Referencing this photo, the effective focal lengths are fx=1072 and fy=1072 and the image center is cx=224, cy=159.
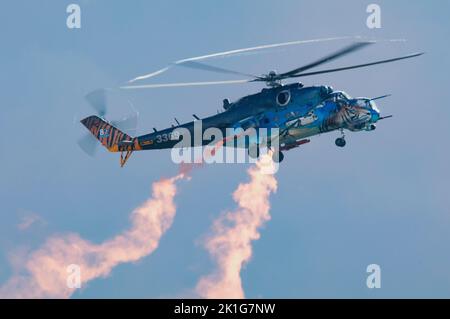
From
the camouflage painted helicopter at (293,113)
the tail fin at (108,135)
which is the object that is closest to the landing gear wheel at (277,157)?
the camouflage painted helicopter at (293,113)

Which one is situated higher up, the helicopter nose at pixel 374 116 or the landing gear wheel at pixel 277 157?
the helicopter nose at pixel 374 116

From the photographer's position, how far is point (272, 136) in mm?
68000

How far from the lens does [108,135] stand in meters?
74.4

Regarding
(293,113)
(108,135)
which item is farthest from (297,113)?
(108,135)

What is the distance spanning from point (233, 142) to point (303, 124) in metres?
4.60

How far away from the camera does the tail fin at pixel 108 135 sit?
72.7 metres

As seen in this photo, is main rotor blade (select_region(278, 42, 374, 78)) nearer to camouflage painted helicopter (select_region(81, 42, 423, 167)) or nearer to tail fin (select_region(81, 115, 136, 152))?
camouflage painted helicopter (select_region(81, 42, 423, 167))

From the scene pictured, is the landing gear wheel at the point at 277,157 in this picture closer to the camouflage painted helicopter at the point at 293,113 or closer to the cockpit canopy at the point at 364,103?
the camouflage painted helicopter at the point at 293,113

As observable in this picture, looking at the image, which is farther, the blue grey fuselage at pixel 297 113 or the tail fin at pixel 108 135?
the tail fin at pixel 108 135

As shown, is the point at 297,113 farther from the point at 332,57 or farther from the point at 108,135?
the point at 108,135

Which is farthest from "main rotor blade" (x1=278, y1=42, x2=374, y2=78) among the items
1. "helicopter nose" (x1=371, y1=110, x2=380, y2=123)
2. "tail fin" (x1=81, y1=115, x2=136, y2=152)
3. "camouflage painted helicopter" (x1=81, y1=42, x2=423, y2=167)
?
"tail fin" (x1=81, y1=115, x2=136, y2=152)
